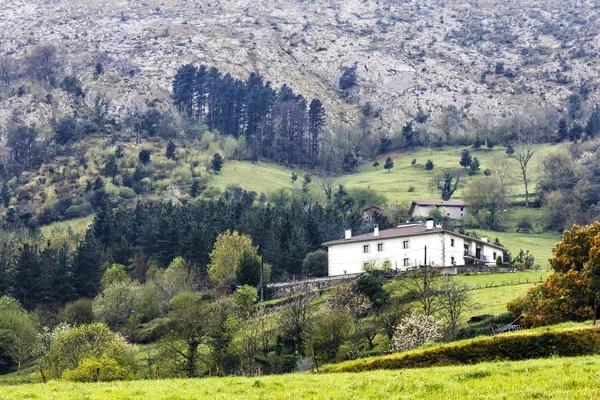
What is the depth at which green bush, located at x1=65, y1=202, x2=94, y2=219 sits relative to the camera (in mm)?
Answer: 140000

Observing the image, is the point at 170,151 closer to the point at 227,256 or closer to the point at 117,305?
the point at 227,256

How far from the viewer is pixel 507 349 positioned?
1151 inches

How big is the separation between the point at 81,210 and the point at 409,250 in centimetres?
7205

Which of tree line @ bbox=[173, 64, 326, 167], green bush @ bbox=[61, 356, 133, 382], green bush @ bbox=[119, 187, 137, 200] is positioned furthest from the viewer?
tree line @ bbox=[173, 64, 326, 167]

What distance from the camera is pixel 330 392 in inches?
833

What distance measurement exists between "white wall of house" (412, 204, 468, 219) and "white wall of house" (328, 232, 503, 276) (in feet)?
101

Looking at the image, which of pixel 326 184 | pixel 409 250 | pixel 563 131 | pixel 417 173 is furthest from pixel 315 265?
pixel 563 131

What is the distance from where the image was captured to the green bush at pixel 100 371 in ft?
182

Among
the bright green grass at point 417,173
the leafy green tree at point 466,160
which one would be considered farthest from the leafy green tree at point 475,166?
the leafy green tree at point 466,160

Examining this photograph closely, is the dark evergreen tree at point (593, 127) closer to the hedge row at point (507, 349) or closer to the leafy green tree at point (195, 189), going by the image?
the leafy green tree at point (195, 189)

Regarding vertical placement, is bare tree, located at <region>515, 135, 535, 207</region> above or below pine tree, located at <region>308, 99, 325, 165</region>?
below

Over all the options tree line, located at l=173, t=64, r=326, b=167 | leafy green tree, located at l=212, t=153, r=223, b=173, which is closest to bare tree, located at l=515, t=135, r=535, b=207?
tree line, located at l=173, t=64, r=326, b=167

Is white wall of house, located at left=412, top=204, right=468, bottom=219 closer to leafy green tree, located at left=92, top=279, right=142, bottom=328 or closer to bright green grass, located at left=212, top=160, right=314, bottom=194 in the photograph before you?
bright green grass, located at left=212, top=160, right=314, bottom=194

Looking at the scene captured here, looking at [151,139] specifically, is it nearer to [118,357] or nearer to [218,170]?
[218,170]
